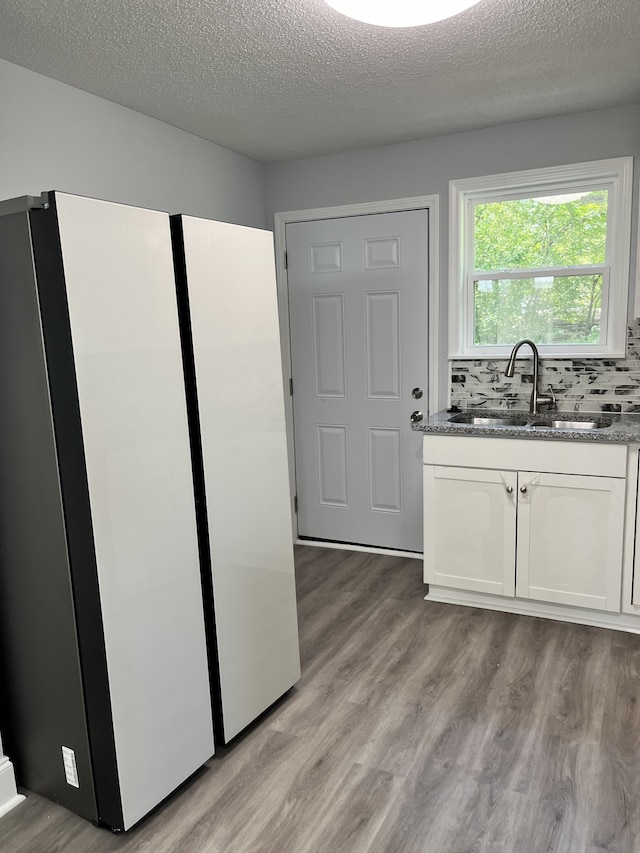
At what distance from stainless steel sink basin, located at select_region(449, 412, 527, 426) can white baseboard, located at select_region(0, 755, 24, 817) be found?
2372 millimetres

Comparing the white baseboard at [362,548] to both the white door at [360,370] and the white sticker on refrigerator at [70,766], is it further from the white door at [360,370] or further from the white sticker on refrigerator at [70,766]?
the white sticker on refrigerator at [70,766]

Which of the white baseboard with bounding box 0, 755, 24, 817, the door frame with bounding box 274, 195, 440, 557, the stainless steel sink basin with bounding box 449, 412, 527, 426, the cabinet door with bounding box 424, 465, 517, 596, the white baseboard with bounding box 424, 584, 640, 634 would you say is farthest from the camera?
the door frame with bounding box 274, 195, 440, 557

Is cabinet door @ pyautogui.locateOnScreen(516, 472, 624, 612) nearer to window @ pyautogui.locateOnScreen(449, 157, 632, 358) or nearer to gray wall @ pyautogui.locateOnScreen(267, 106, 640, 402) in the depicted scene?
window @ pyautogui.locateOnScreen(449, 157, 632, 358)

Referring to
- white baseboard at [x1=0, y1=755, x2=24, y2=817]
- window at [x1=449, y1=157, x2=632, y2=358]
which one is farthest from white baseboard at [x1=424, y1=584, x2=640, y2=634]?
white baseboard at [x1=0, y1=755, x2=24, y2=817]

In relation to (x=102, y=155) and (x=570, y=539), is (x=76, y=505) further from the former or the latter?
(x=570, y=539)

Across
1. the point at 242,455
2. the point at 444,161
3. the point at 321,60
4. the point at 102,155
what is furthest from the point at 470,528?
the point at 102,155

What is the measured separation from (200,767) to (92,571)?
86 cm

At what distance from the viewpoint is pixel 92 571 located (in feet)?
5.57

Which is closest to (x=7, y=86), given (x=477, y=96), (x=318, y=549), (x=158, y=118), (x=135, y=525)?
(x=158, y=118)

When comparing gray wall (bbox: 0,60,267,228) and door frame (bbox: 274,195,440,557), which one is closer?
gray wall (bbox: 0,60,267,228)

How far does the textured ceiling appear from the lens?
2.02 m

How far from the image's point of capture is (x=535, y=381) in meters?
3.34

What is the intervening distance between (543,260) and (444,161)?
0.76 meters

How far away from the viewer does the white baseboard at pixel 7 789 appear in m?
1.96
